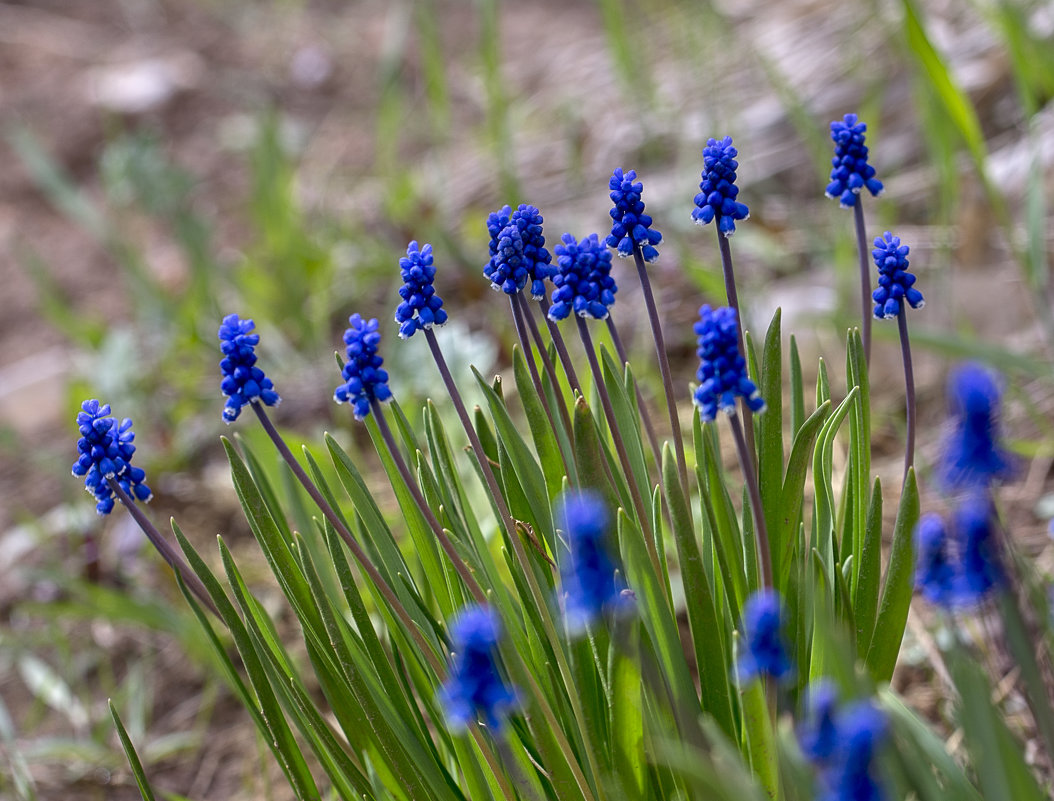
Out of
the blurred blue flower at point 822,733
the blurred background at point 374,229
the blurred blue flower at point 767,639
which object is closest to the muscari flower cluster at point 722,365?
the blurred blue flower at point 767,639

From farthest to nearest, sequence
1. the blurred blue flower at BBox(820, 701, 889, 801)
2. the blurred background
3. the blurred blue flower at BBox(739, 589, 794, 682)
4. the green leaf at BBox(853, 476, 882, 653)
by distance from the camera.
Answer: the blurred background
the green leaf at BBox(853, 476, 882, 653)
the blurred blue flower at BBox(739, 589, 794, 682)
the blurred blue flower at BBox(820, 701, 889, 801)

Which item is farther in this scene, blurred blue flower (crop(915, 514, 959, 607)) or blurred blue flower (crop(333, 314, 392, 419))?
blurred blue flower (crop(333, 314, 392, 419))

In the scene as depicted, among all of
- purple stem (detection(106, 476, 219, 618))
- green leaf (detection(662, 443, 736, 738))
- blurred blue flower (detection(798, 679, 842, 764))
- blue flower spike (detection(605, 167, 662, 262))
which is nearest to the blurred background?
purple stem (detection(106, 476, 219, 618))

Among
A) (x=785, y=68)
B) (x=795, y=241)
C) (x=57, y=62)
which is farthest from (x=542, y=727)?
(x=57, y=62)

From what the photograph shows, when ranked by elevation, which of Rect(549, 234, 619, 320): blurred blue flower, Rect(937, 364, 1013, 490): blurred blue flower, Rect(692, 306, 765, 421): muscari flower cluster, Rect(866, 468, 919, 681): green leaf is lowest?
Rect(937, 364, 1013, 490): blurred blue flower

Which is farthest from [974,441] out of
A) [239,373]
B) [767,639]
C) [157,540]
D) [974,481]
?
[157,540]

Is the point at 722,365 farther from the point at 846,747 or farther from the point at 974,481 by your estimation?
the point at 846,747

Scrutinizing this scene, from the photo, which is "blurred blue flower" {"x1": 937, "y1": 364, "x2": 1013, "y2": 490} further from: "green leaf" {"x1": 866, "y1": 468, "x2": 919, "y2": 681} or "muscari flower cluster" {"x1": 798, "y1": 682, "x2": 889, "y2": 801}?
"green leaf" {"x1": 866, "y1": 468, "x2": 919, "y2": 681}
